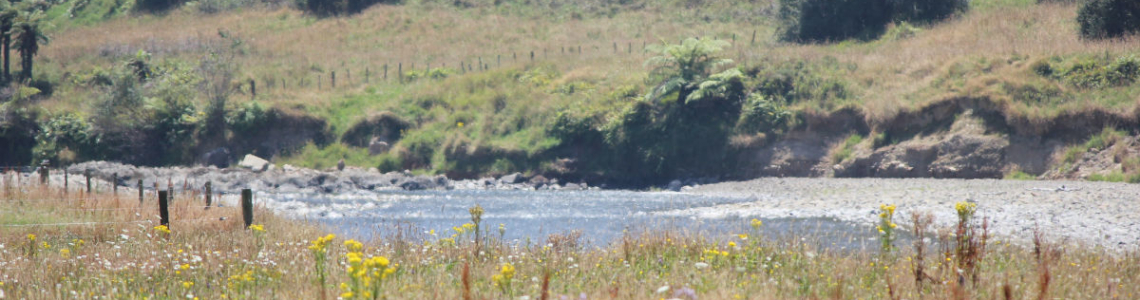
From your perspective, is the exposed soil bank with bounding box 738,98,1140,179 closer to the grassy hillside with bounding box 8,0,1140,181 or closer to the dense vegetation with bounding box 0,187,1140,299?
the grassy hillside with bounding box 8,0,1140,181

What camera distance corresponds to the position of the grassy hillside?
28406 mm

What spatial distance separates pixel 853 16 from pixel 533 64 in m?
16.0

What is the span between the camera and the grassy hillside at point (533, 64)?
28406 millimetres

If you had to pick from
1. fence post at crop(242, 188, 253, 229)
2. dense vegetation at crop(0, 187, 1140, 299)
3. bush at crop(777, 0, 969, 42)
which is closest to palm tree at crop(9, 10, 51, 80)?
dense vegetation at crop(0, 187, 1140, 299)

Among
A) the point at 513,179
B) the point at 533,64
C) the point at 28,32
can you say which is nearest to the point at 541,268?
the point at 513,179

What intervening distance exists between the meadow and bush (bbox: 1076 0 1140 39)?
23.4 metres

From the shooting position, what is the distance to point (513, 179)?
32750 mm

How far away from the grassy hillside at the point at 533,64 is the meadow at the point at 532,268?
749 inches

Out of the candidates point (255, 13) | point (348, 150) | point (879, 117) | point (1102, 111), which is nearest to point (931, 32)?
point (879, 117)

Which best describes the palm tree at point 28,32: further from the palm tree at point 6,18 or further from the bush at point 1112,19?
the bush at point 1112,19

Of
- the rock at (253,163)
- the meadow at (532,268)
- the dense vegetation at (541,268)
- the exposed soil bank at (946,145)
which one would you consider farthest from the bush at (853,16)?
the dense vegetation at (541,268)

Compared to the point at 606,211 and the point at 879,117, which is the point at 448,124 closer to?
the point at 606,211

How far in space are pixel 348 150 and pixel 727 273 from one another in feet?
101

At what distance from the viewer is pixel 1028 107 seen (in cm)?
2536
